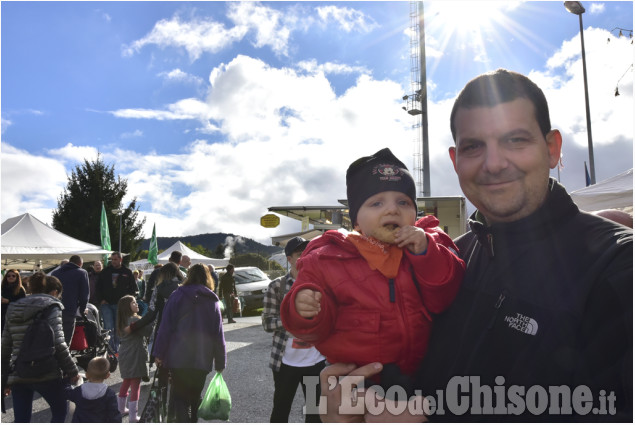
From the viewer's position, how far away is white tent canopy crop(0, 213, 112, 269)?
13977mm

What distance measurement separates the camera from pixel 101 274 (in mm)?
11742

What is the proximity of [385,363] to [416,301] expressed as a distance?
0.26m

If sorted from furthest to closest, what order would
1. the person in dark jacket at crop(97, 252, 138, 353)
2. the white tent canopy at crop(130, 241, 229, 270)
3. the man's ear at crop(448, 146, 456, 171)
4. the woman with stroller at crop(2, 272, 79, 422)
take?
the white tent canopy at crop(130, 241, 229, 270) → the person in dark jacket at crop(97, 252, 138, 353) → the woman with stroller at crop(2, 272, 79, 422) → the man's ear at crop(448, 146, 456, 171)

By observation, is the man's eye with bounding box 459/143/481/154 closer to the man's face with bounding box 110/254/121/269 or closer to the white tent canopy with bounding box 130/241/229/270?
the man's face with bounding box 110/254/121/269

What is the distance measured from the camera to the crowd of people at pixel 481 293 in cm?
125

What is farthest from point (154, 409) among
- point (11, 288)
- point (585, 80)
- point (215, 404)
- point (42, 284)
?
point (585, 80)

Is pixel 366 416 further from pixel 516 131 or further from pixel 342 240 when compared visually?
pixel 516 131

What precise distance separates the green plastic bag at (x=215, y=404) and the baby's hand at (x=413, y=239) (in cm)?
441

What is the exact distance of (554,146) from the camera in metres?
1.58

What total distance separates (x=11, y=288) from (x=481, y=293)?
10087 millimetres

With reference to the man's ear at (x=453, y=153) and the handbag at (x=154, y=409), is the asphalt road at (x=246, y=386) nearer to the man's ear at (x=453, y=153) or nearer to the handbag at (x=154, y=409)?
the handbag at (x=154, y=409)

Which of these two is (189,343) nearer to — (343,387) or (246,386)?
(246,386)

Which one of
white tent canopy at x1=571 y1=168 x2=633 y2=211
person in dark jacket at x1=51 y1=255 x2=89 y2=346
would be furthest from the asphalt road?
white tent canopy at x1=571 y1=168 x2=633 y2=211

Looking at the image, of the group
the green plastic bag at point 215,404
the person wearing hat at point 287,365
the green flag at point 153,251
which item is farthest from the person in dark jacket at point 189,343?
the green flag at point 153,251
